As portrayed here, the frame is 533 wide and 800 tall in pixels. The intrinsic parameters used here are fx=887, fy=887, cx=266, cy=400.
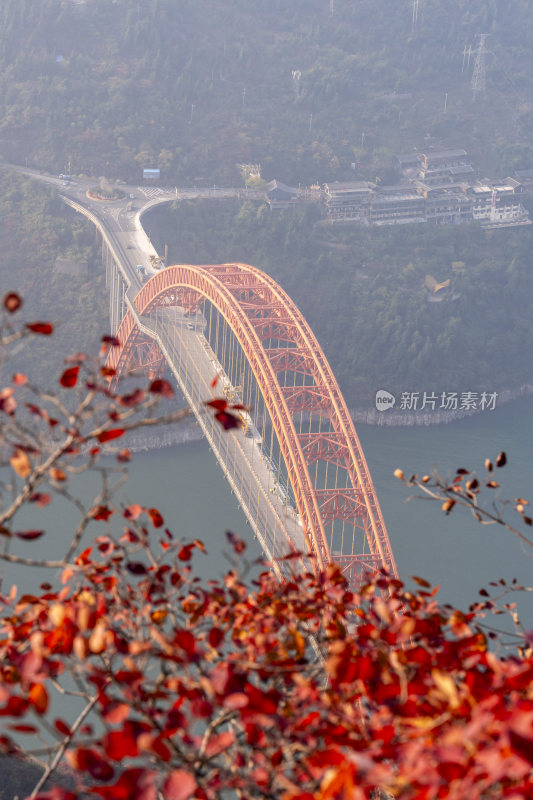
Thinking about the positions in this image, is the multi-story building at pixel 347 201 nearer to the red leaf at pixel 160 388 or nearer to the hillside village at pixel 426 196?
the hillside village at pixel 426 196

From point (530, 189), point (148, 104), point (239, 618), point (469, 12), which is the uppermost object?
point (469, 12)

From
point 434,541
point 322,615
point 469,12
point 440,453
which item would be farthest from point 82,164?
point 322,615

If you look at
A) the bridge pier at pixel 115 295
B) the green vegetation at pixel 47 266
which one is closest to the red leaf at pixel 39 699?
the green vegetation at pixel 47 266

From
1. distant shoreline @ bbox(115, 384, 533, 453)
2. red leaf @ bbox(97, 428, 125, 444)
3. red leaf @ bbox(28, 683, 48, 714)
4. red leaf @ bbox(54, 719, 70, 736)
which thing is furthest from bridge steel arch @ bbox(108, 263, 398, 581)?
red leaf @ bbox(28, 683, 48, 714)

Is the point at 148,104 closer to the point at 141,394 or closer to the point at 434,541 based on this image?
the point at 434,541

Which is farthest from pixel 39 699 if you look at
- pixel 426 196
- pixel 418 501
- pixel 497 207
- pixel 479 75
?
pixel 479 75

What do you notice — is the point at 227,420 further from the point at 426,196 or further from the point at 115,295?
the point at 426,196

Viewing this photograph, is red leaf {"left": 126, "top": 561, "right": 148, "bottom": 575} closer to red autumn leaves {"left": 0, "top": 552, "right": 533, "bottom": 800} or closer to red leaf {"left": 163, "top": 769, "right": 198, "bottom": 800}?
red autumn leaves {"left": 0, "top": 552, "right": 533, "bottom": 800}
